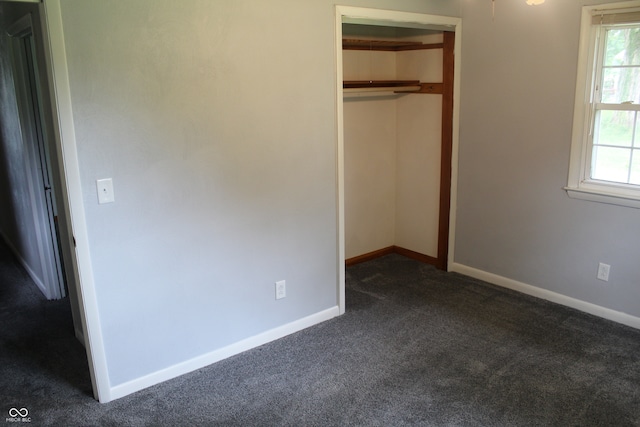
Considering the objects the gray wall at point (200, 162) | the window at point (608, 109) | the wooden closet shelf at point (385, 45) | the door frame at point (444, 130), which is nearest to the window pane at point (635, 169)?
the window at point (608, 109)

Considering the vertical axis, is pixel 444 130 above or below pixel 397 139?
above

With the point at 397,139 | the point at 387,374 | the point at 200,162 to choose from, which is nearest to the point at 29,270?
the point at 200,162

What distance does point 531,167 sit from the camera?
3713 millimetres

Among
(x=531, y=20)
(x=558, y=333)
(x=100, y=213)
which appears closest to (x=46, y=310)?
(x=100, y=213)

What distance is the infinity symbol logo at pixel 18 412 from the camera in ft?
8.50

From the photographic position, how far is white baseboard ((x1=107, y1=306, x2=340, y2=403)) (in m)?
2.78

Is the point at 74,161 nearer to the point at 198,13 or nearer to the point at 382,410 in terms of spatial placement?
the point at 198,13

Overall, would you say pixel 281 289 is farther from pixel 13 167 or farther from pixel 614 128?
pixel 13 167

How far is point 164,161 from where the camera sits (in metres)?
2.68

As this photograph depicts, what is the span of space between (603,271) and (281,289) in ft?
7.22

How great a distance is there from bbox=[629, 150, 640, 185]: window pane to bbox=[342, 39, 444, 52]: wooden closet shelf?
66.6 inches

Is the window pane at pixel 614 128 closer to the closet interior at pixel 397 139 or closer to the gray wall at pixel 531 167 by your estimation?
the gray wall at pixel 531 167

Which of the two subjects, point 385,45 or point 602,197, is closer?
point 602,197

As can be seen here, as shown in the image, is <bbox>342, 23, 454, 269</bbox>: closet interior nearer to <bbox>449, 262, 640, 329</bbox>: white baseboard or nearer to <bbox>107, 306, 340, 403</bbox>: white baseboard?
<bbox>449, 262, 640, 329</bbox>: white baseboard
